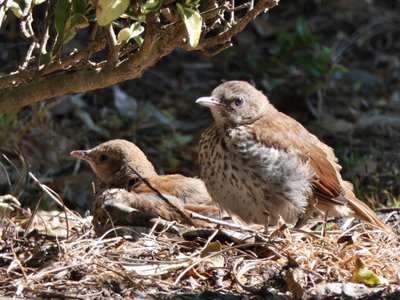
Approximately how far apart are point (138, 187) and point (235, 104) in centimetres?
92

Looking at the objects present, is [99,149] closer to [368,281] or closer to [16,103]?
[16,103]

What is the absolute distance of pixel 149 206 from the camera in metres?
6.28

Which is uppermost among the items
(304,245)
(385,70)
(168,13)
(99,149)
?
(168,13)

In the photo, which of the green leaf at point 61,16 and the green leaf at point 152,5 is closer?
the green leaf at point 152,5

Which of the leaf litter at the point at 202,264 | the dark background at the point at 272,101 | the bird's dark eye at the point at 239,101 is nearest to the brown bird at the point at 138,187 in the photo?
the leaf litter at the point at 202,264

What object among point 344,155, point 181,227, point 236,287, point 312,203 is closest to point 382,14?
point 344,155

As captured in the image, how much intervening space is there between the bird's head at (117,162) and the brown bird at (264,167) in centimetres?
61

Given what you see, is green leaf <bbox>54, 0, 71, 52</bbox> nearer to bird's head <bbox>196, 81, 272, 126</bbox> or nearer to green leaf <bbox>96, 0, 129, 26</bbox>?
green leaf <bbox>96, 0, 129, 26</bbox>

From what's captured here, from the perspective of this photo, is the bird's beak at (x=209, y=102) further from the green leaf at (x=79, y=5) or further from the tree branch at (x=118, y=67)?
the green leaf at (x=79, y=5)

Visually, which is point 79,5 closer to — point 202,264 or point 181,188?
point 202,264

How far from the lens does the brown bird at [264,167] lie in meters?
6.25

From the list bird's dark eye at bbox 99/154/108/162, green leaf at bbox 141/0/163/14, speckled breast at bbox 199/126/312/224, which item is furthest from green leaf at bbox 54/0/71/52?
bird's dark eye at bbox 99/154/108/162

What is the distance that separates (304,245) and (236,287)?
0.68m

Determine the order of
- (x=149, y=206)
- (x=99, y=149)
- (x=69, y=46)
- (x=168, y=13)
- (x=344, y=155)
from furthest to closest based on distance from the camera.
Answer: (x=69, y=46) → (x=344, y=155) → (x=99, y=149) → (x=149, y=206) → (x=168, y=13)
